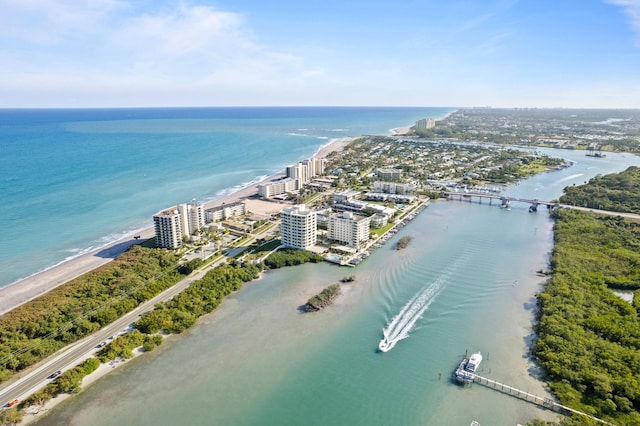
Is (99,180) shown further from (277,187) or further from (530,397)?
(530,397)

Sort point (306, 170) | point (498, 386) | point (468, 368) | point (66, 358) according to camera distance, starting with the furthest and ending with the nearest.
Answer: point (306, 170) < point (66, 358) < point (468, 368) < point (498, 386)

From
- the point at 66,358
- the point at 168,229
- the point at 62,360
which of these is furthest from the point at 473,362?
the point at 168,229

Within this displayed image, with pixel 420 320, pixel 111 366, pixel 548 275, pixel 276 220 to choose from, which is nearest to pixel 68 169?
pixel 276 220

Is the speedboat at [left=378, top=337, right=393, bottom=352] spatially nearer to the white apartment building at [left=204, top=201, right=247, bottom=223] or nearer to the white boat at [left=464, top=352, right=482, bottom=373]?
the white boat at [left=464, top=352, right=482, bottom=373]

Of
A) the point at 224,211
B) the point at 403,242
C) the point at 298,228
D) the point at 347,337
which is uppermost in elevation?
the point at 298,228

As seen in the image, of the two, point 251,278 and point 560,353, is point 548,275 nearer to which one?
point 560,353

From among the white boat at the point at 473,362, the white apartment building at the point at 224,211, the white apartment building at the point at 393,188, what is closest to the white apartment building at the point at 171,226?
the white apartment building at the point at 224,211

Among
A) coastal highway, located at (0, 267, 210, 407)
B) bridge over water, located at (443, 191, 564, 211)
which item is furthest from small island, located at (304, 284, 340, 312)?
bridge over water, located at (443, 191, 564, 211)
